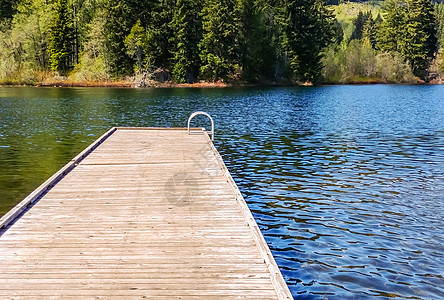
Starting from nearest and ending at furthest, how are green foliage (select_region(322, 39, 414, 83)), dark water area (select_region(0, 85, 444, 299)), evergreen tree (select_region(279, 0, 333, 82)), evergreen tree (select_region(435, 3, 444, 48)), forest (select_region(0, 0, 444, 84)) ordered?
dark water area (select_region(0, 85, 444, 299))
forest (select_region(0, 0, 444, 84))
evergreen tree (select_region(279, 0, 333, 82))
green foliage (select_region(322, 39, 414, 83))
evergreen tree (select_region(435, 3, 444, 48))

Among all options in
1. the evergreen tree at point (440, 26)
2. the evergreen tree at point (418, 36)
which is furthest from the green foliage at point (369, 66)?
the evergreen tree at point (440, 26)

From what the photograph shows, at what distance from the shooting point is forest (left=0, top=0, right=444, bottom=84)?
89750mm

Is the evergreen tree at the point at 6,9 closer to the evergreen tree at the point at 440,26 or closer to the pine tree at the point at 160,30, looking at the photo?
the pine tree at the point at 160,30

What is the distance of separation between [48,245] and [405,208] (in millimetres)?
10320

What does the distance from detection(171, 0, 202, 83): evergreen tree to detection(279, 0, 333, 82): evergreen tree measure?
18.8 m

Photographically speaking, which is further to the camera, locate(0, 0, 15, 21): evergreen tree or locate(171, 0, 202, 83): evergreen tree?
locate(0, 0, 15, 21): evergreen tree

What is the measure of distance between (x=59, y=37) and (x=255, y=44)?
41.9 m

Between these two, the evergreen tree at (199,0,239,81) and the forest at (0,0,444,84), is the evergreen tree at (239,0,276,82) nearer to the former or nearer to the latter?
the forest at (0,0,444,84)

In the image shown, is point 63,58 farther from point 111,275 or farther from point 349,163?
point 111,275

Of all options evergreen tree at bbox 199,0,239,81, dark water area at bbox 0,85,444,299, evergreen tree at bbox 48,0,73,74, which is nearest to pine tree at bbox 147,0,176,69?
evergreen tree at bbox 199,0,239,81

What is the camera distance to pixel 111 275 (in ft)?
21.5

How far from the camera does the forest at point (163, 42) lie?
89750 millimetres

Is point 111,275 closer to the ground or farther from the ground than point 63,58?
closer to the ground

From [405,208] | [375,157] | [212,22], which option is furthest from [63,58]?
[405,208]
